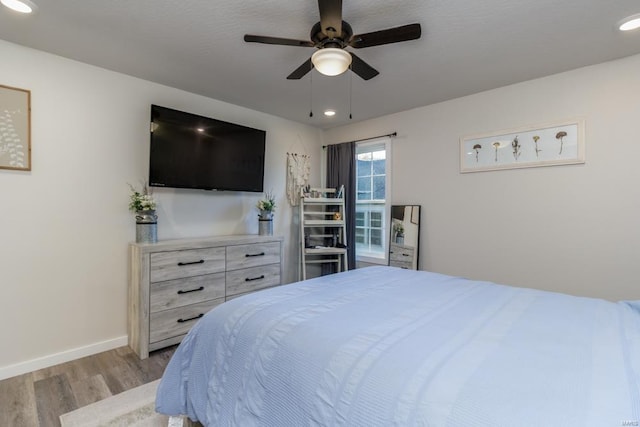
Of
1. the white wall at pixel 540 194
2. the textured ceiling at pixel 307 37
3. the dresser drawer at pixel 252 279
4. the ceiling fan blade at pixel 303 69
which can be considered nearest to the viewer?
the textured ceiling at pixel 307 37

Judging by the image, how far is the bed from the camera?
774 mm

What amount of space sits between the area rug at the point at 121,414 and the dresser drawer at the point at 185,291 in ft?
2.32

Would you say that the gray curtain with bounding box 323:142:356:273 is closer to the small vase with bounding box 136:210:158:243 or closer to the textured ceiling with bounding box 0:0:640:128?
the textured ceiling with bounding box 0:0:640:128

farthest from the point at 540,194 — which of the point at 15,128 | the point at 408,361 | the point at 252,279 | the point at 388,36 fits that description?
the point at 15,128

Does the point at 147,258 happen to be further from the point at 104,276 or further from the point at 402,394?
the point at 402,394

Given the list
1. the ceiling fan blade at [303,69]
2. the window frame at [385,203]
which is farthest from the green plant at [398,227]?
the ceiling fan blade at [303,69]

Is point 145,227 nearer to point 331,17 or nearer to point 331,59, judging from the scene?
point 331,59

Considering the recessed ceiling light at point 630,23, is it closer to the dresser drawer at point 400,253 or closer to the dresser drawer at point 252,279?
the dresser drawer at point 400,253

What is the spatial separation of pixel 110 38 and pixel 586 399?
3.05 m

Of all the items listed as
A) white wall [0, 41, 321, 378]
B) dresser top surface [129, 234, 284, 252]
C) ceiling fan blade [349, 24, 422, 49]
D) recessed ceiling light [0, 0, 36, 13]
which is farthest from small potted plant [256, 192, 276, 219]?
recessed ceiling light [0, 0, 36, 13]

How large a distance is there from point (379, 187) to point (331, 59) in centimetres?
242

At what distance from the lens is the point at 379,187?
3.88 m

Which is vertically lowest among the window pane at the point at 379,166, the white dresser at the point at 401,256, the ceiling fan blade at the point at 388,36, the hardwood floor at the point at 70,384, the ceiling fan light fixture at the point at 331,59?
the hardwood floor at the point at 70,384

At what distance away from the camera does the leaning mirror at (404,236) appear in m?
3.42
